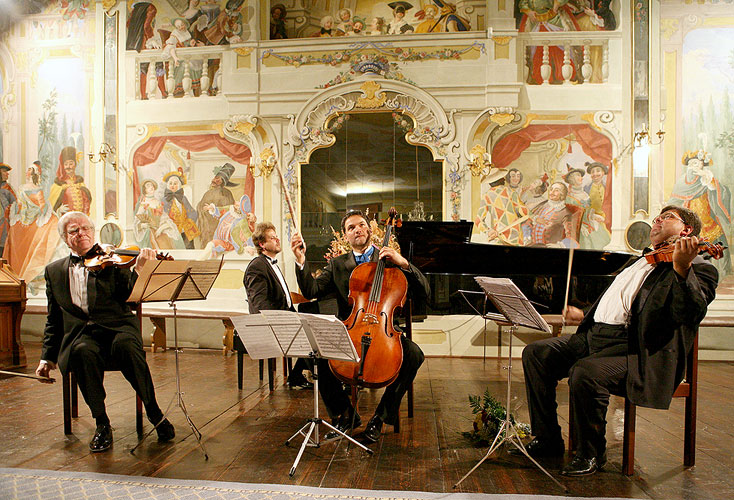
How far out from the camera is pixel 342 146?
285 inches

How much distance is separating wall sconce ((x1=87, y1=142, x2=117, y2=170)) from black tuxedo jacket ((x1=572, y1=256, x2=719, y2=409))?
274 inches

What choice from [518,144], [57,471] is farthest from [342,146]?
[57,471]

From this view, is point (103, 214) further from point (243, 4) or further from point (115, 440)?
point (115, 440)

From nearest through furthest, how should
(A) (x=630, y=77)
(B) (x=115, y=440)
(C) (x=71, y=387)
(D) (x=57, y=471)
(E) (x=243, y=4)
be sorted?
1. (D) (x=57, y=471)
2. (B) (x=115, y=440)
3. (C) (x=71, y=387)
4. (A) (x=630, y=77)
5. (E) (x=243, y=4)

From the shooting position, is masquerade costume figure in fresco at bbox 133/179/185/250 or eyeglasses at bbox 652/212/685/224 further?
masquerade costume figure in fresco at bbox 133/179/185/250

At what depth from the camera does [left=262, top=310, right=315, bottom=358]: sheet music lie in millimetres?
2670

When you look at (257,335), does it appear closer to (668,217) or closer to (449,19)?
(668,217)

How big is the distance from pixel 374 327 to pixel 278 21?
18.9ft

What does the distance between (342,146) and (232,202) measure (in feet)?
5.49

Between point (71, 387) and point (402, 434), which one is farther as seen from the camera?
point (71, 387)

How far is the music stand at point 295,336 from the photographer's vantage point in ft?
8.59

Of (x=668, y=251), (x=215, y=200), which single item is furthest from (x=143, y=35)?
(x=668, y=251)

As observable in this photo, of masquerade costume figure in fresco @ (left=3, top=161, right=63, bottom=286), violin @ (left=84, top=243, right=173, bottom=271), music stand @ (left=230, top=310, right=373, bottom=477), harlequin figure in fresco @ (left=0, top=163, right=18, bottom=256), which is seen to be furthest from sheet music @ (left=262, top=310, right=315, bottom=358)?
harlequin figure in fresco @ (left=0, top=163, right=18, bottom=256)

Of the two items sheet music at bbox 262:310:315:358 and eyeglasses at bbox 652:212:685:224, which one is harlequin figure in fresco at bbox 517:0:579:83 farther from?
sheet music at bbox 262:310:315:358
